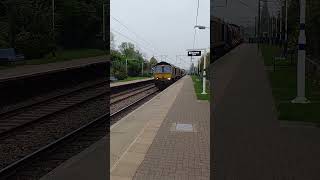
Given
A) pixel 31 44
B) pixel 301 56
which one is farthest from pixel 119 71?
pixel 301 56

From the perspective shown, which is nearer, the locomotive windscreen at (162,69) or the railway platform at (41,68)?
the railway platform at (41,68)

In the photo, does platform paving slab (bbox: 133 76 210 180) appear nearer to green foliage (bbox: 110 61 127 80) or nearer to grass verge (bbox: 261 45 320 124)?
grass verge (bbox: 261 45 320 124)

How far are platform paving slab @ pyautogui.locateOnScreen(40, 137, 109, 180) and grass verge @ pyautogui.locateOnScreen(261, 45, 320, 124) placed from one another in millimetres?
5841

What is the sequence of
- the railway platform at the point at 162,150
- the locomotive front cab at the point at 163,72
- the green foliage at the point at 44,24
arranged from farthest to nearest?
the locomotive front cab at the point at 163,72 < the green foliage at the point at 44,24 < the railway platform at the point at 162,150

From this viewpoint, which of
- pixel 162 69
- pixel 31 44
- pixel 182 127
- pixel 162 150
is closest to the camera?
pixel 162 150

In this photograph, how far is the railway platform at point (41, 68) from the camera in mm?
20391

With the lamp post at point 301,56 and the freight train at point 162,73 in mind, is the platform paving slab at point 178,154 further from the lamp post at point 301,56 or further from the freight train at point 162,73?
the freight train at point 162,73

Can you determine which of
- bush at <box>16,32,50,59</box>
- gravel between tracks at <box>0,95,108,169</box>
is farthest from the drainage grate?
bush at <box>16,32,50,59</box>

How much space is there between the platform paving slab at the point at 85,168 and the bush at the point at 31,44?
1473cm

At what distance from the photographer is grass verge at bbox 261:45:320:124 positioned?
1209cm

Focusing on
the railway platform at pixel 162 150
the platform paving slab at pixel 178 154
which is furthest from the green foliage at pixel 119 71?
the platform paving slab at pixel 178 154

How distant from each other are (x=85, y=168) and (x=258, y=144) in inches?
Answer: 129

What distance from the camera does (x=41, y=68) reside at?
2478 cm

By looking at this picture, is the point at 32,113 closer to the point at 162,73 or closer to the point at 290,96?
the point at 290,96
